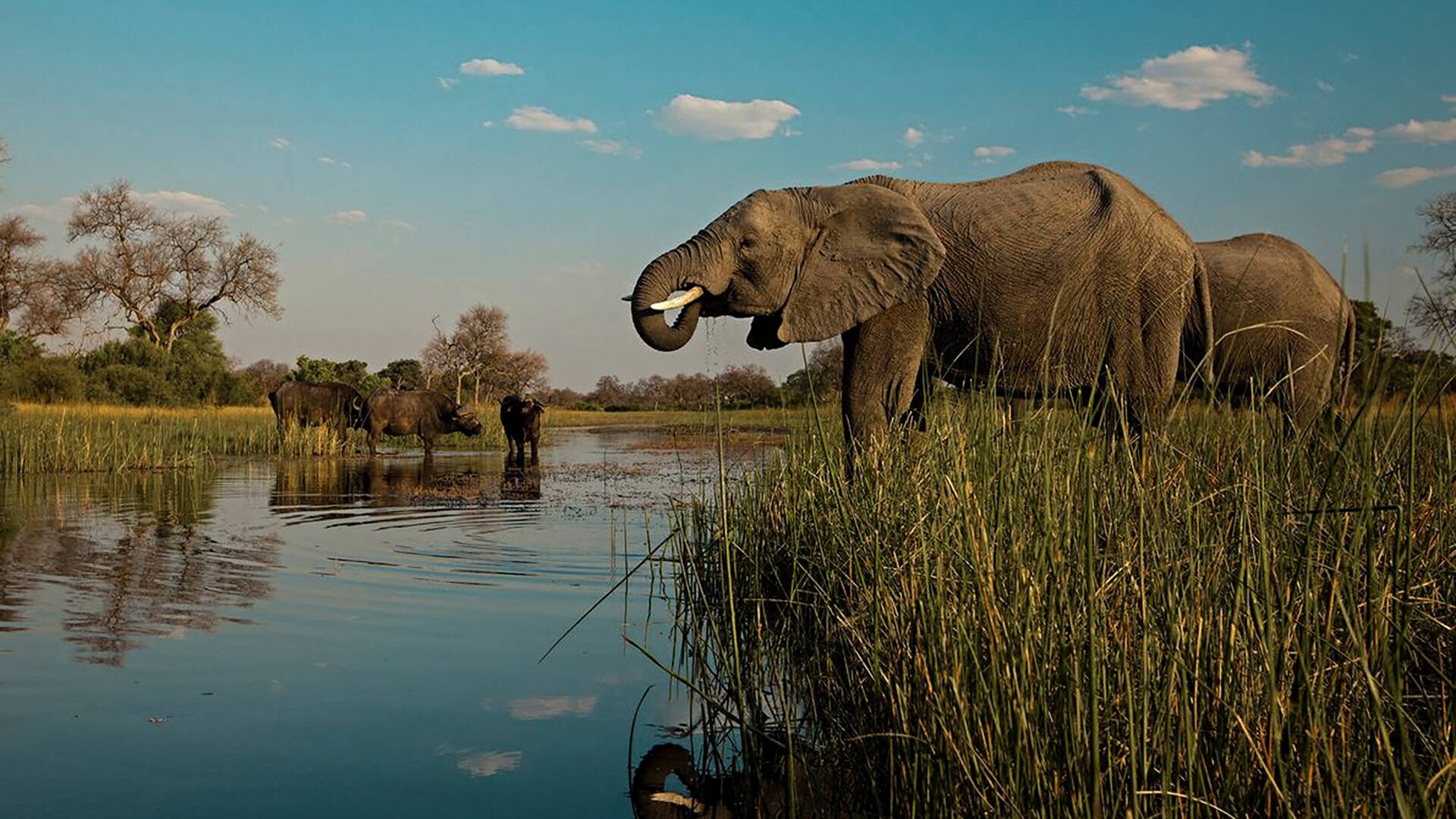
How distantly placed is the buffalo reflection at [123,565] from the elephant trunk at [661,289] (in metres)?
2.78

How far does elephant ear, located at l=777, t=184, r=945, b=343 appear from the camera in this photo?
254 inches

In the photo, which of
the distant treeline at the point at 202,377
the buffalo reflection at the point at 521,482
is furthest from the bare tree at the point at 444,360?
the buffalo reflection at the point at 521,482

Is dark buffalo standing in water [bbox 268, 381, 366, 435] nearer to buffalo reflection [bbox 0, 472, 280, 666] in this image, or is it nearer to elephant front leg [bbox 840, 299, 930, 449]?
buffalo reflection [bbox 0, 472, 280, 666]

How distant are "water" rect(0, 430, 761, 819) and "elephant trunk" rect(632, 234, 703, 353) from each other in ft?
2.89

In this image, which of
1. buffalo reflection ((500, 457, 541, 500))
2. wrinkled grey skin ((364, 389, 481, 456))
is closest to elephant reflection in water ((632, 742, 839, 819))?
buffalo reflection ((500, 457, 541, 500))

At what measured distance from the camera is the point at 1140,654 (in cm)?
262

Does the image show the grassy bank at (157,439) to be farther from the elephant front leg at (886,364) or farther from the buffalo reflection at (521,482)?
the elephant front leg at (886,364)

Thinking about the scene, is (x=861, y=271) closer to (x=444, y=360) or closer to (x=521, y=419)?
(x=521, y=419)

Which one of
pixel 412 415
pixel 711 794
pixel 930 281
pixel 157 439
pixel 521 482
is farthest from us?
pixel 412 415

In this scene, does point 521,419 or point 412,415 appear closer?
point 521,419

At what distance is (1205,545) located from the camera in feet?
8.80

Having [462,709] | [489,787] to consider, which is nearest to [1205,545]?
[489,787]

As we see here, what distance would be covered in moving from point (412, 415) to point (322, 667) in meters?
18.5

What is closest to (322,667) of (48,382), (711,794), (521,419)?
(711,794)
